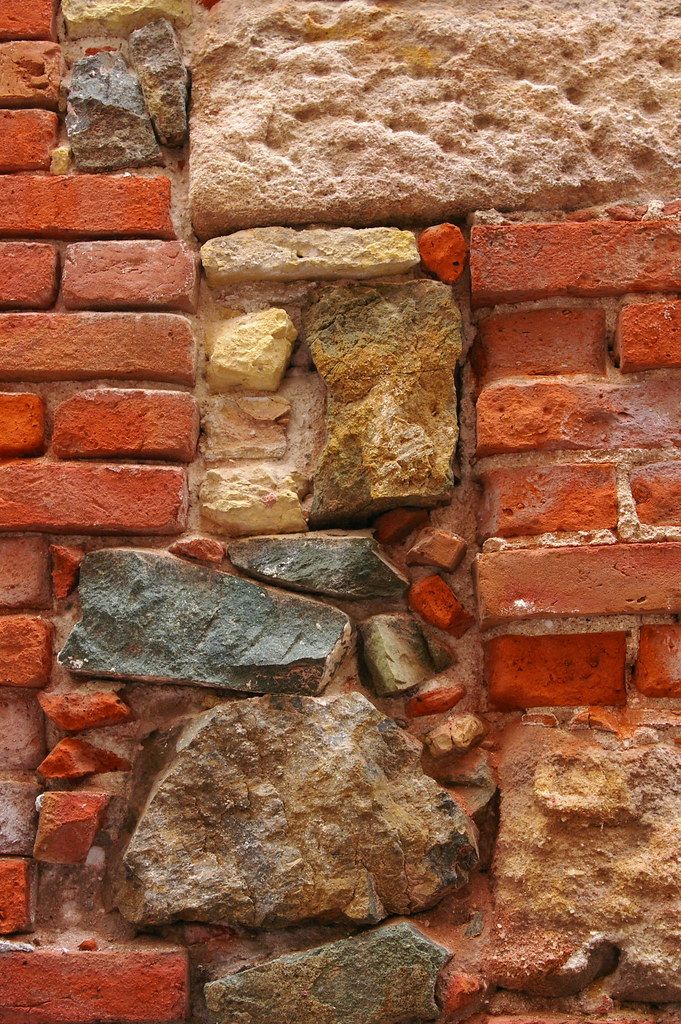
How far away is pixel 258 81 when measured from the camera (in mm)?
1512

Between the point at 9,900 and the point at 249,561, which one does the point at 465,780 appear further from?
the point at 9,900

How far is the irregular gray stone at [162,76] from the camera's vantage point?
151 centimetres

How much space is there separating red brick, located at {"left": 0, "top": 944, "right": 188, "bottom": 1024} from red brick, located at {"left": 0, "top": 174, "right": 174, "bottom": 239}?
983 millimetres

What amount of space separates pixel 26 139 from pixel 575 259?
84 centimetres

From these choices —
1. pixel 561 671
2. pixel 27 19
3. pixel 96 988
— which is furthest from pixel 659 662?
pixel 27 19

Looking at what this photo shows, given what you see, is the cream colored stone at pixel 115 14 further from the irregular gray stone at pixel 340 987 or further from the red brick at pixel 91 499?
the irregular gray stone at pixel 340 987

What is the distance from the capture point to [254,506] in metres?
1.37

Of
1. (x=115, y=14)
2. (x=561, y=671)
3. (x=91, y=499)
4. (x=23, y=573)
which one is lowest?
(x=561, y=671)

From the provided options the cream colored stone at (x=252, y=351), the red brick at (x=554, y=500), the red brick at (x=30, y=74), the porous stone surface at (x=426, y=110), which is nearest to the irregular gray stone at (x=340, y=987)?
the red brick at (x=554, y=500)

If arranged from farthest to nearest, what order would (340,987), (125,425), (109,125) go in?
1. (109,125)
2. (125,425)
3. (340,987)

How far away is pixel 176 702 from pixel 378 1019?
1.51ft

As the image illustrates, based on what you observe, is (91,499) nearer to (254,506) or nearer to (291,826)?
(254,506)

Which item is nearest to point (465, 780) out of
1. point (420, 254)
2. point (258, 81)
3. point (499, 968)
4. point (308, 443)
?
point (499, 968)

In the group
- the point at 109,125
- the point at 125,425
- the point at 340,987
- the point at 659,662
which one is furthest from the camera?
the point at 109,125
